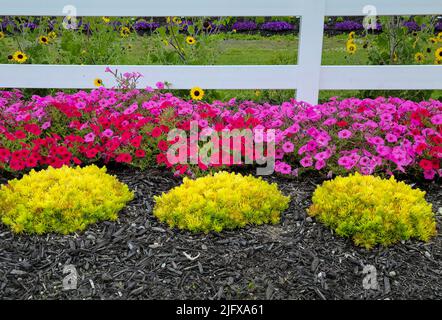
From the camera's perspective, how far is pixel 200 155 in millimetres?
3791

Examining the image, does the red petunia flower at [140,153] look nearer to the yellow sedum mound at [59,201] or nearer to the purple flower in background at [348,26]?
the yellow sedum mound at [59,201]

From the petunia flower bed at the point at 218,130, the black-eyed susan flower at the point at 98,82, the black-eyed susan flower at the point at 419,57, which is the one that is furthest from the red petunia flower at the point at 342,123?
the black-eyed susan flower at the point at 419,57

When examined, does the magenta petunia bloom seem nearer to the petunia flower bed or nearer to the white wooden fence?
the petunia flower bed

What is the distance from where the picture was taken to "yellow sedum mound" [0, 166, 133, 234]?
3.13 metres

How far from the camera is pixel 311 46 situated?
4.96m

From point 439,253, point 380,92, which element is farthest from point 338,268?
point 380,92

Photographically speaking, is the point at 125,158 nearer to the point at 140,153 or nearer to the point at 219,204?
the point at 140,153

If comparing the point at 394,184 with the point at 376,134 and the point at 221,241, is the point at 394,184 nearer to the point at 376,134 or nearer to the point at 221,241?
the point at 376,134

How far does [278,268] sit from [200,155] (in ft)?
3.78

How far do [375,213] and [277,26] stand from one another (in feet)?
31.9

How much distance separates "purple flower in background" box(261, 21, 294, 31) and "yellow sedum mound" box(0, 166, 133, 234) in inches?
371

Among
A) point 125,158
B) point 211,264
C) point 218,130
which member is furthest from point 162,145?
point 211,264

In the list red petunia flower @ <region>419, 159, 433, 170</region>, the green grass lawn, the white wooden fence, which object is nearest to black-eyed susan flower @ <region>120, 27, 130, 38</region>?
the green grass lawn
